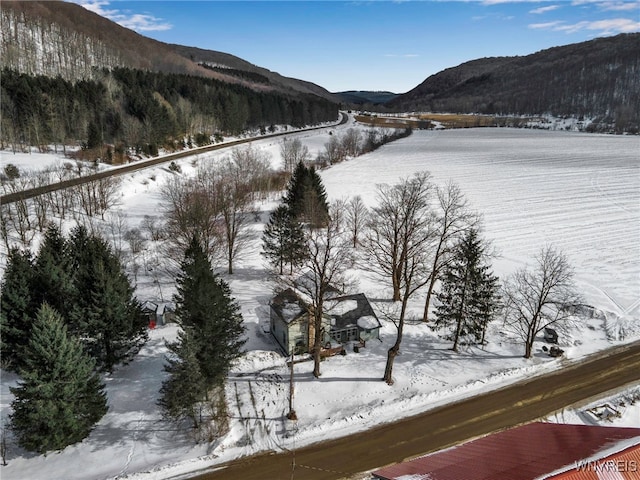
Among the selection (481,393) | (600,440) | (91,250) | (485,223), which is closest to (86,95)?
(91,250)

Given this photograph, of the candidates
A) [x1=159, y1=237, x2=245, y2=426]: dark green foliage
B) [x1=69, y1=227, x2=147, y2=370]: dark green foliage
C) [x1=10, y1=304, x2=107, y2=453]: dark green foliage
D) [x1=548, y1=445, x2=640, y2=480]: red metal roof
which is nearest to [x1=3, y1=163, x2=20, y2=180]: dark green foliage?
[x1=69, y1=227, x2=147, y2=370]: dark green foliage

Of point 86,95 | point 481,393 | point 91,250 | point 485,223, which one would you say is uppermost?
point 86,95

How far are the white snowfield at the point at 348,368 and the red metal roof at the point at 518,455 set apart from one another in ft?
23.4

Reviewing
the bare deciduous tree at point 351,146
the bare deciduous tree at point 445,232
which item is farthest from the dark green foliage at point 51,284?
the bare deciduous tree at point 351,146

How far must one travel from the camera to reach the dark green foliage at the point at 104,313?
24609mm

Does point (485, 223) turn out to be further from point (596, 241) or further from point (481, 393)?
point (481, 393)

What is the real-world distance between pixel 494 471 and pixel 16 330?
26112mm

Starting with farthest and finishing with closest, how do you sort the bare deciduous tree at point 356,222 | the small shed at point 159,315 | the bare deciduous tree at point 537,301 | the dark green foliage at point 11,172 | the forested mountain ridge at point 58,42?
the forested mountain ridge at point 58,42
the dark green foliage at point 11,172
the bare deciduous tree at point 356,222
the small shed at point 159,315
the bare deciduous tree at point 537,301

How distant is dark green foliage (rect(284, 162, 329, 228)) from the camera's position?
46375 mm

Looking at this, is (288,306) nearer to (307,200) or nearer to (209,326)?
(209,326)

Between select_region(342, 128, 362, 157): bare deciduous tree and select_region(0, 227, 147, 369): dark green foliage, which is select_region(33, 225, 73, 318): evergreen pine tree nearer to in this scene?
select_region(0, 227, 147, 369): dark green foliage

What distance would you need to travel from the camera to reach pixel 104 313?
2467cm

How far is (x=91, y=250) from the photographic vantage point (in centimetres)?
2797

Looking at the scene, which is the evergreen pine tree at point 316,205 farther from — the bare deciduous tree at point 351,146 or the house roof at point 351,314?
the bare deciduous tree at point 351,146
